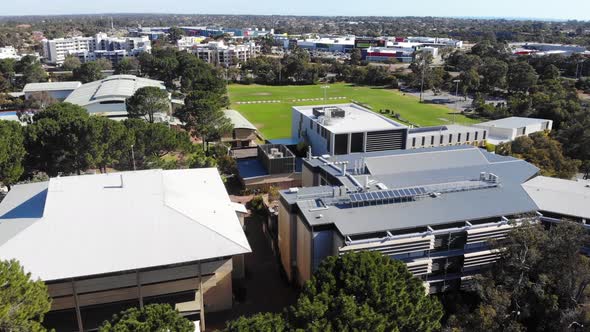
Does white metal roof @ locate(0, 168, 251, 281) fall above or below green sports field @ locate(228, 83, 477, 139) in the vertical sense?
above

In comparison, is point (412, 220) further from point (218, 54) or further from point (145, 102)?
point (218, 54)

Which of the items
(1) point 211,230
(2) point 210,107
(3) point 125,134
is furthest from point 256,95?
(1) point 211,230

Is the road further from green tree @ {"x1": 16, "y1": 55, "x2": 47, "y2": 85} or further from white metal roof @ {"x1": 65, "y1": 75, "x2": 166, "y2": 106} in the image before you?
Answer: green tree @ {"x1": 16, "y1": 55, "x2": 47, "y2": 85}

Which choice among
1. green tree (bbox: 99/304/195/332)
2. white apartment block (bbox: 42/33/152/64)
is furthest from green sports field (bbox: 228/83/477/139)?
white apartment block (bbox: 42/33/152/64)

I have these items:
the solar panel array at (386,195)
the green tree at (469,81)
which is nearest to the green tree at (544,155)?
the solar panel array at (386,195)

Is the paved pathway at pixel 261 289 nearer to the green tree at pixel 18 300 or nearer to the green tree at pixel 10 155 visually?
the green tree at pixel 18 300

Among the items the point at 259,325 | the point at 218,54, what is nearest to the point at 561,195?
the point at 259,325
